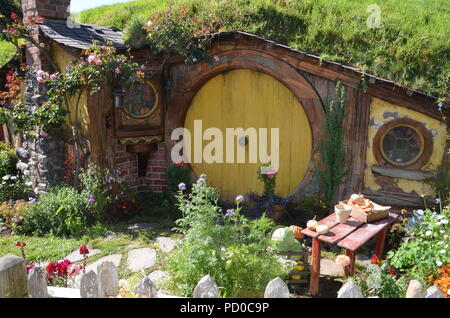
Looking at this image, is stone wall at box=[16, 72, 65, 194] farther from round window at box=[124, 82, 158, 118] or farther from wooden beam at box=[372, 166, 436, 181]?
wooden beam at box=[372, 166, 436, 181]

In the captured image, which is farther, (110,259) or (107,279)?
(110,259)

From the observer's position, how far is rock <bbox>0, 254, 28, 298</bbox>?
2.48 metres

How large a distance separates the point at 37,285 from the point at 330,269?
313 centimetres

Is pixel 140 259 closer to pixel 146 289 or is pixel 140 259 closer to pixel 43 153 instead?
pixel 146 289

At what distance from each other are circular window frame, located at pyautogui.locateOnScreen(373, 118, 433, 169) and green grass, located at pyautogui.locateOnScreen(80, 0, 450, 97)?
47cm

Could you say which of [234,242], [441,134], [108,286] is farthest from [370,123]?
[108,286]

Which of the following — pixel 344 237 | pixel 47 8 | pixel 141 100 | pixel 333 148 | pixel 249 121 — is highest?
pixel 47 8

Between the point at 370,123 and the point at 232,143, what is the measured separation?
2.25 metres

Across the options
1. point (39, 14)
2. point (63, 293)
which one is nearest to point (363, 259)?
point (63, 293)

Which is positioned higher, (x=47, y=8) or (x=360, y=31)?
(x=47, y=8)

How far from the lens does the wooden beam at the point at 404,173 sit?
16.4 feet

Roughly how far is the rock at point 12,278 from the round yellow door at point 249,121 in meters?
4.19

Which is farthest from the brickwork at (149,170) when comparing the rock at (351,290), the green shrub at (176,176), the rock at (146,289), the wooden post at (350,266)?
the rock at (351,290)

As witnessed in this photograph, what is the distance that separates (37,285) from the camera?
2.66m
